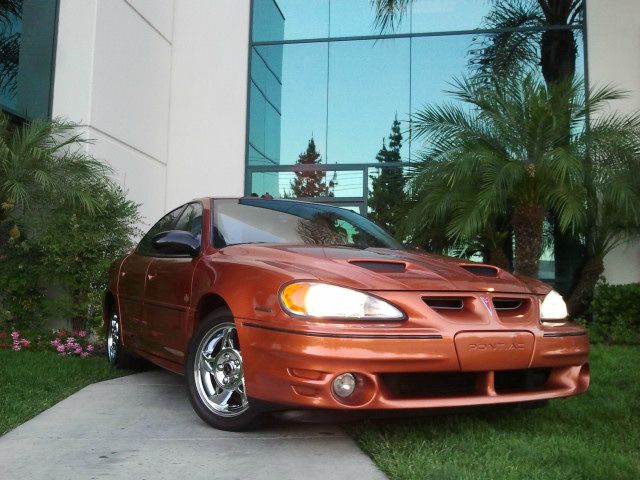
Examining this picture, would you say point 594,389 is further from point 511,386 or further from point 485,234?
point 485,234

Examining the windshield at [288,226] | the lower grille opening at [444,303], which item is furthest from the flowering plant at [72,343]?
the lower grille opening at [444,303]

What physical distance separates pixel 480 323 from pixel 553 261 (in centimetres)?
738

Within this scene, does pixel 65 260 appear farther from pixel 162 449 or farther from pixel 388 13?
pixel 388 13

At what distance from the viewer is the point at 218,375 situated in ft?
11.3

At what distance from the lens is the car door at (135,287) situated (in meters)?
4.67

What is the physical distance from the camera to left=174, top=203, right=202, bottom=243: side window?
423 centimetres

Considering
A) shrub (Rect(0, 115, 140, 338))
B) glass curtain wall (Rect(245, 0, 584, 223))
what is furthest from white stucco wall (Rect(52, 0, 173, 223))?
glass curtain wall (Rect(245, 0, 584, 223))

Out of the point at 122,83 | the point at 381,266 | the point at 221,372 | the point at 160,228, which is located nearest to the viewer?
the point at 381,266

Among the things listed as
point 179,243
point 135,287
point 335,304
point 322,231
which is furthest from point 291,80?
point 335,304

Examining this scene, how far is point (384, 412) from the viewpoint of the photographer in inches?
116

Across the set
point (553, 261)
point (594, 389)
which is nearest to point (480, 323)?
point (594, 389)

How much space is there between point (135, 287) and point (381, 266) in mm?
2295

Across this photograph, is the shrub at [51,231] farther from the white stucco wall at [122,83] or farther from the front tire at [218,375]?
the front tire at [218,375]

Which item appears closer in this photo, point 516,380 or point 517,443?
point 517,443
